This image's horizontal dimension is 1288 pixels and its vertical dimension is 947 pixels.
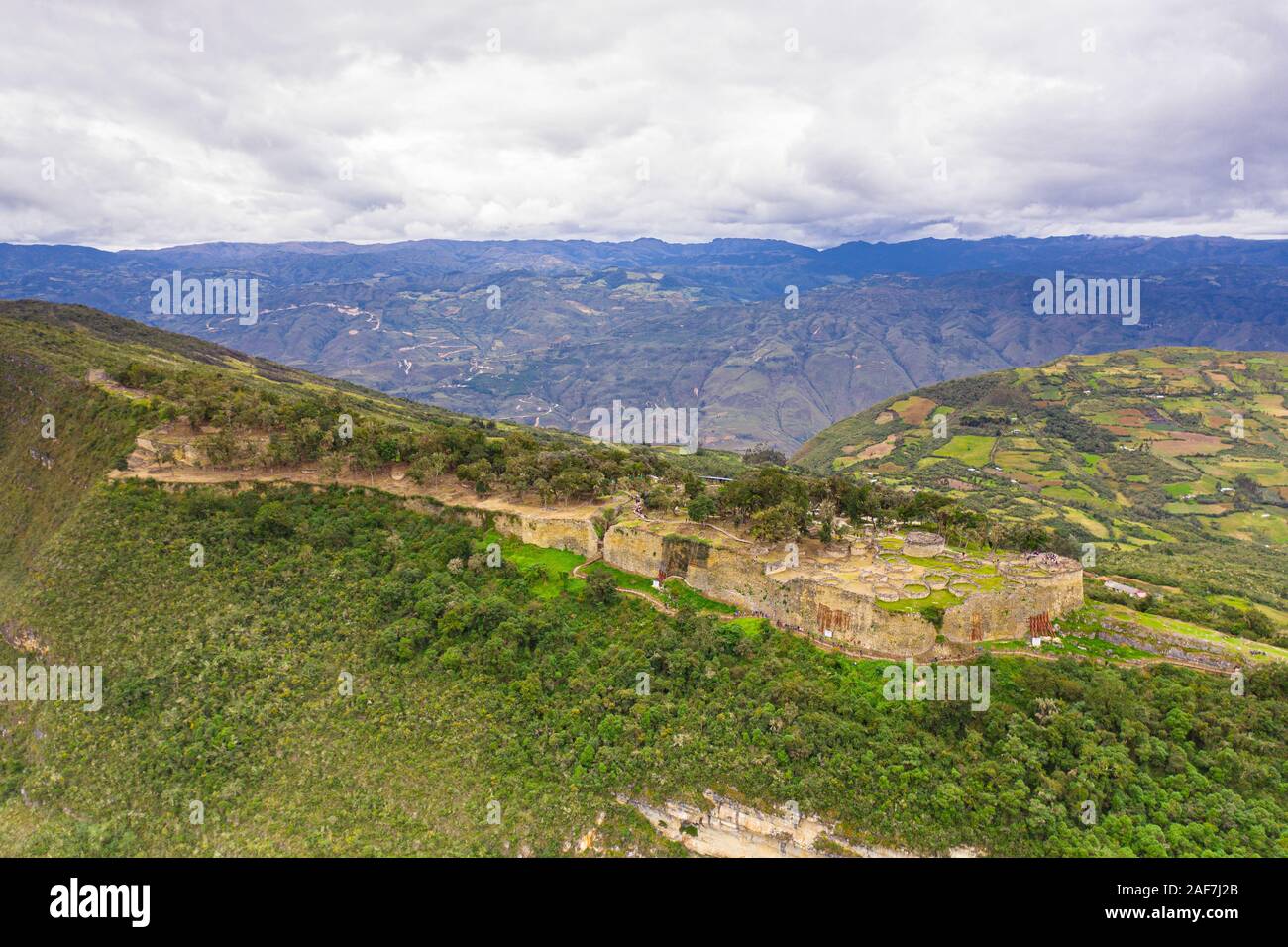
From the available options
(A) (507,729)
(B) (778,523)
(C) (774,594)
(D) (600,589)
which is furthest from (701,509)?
(A) (507,729)

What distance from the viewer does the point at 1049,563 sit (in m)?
38.6

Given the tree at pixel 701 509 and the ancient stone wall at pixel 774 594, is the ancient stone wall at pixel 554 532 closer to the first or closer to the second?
the ancient stone wall at pixel 774 594

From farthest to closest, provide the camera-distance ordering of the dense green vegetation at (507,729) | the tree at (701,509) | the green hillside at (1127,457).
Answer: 1. the green hillside at (1127,457)
2. the tree at (701,509)
3. the dense green vegetation at (507,729)

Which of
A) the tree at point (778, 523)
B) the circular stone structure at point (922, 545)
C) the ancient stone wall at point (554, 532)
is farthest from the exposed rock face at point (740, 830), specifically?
the circular stone structure at point (922, 545)

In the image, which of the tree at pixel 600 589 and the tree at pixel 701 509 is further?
the tree at pixel 701 509

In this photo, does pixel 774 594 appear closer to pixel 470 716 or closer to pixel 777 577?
pixel 777 577

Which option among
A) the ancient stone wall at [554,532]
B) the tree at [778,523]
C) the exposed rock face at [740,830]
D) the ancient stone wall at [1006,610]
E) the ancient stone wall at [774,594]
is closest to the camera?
the exposed rock face at [740,830]

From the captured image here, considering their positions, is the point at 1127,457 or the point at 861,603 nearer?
the point at 861,603

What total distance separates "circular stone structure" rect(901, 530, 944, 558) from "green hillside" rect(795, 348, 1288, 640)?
7635mm

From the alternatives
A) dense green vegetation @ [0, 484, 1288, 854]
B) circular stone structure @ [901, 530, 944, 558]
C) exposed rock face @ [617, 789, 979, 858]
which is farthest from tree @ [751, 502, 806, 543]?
exposed rock face @ [617, 789, 979, 858]

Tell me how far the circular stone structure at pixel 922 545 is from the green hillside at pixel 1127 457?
7635 millimetres

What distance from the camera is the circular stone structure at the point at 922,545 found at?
136ft

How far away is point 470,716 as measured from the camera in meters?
34.8

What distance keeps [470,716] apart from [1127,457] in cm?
12909
